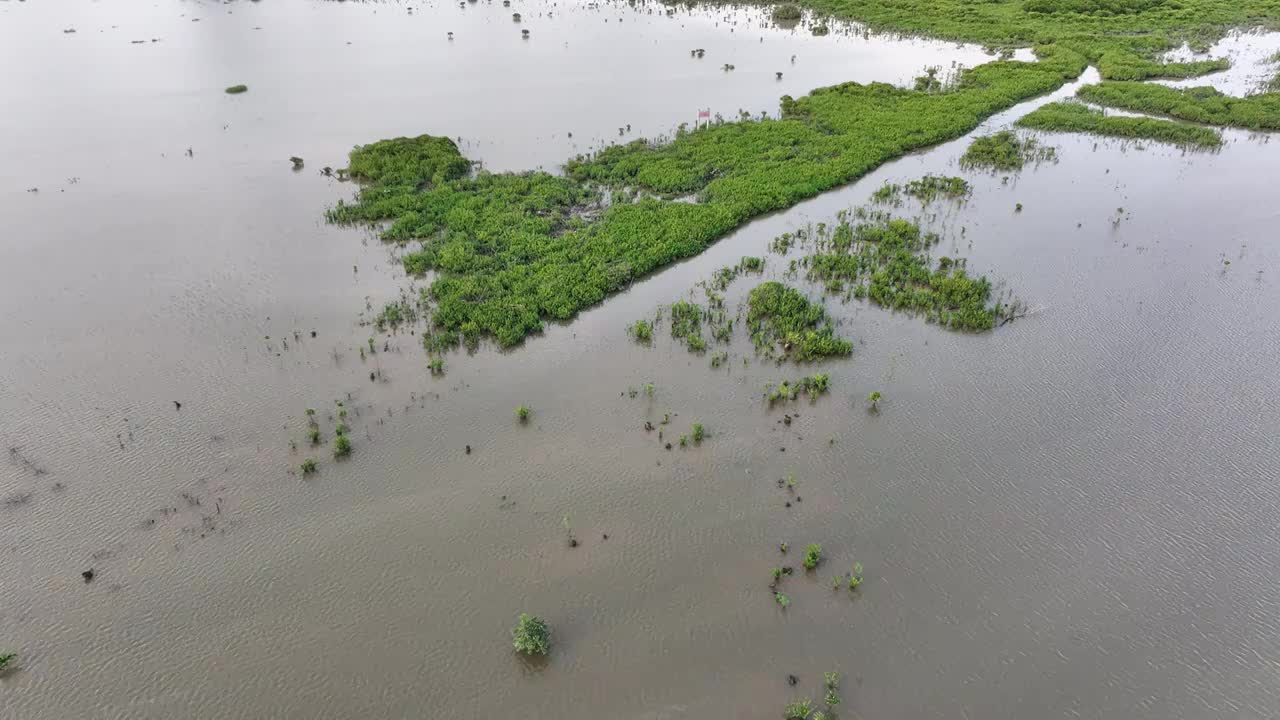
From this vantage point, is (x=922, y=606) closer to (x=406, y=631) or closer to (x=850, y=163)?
(x=406, y=631)

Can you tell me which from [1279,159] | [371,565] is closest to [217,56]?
[371,565]

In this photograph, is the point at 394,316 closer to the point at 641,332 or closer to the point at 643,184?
the point at 641,332

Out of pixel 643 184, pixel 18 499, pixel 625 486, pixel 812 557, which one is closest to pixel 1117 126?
pixel 643 184

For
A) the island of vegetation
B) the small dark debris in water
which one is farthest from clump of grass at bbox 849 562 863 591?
the small dark debris in water

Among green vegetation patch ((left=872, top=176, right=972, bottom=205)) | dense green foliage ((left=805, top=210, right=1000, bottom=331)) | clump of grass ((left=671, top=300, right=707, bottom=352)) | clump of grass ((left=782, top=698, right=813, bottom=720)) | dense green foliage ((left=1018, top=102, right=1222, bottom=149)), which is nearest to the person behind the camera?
clump of grass ((left=782, top=698, right=813, bottom=720))

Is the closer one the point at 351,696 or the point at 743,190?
the point at 351,696

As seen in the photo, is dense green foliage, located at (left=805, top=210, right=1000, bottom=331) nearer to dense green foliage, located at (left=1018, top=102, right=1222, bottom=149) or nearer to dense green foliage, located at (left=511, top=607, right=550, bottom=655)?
dense green foliage, located at (left=511, top=607, right=550, bottom=655)

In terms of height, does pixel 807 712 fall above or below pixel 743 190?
below
